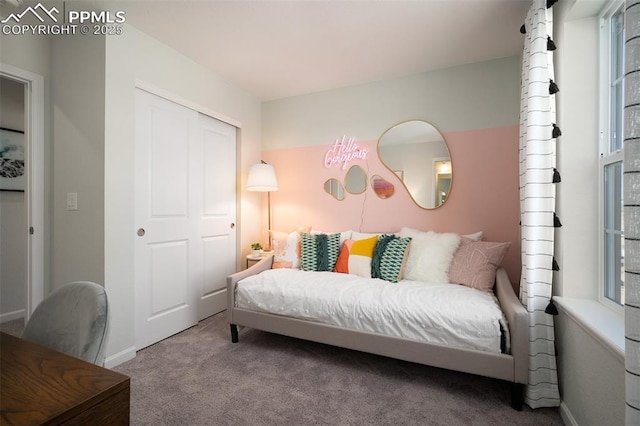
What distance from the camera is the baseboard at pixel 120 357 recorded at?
79.6 inches

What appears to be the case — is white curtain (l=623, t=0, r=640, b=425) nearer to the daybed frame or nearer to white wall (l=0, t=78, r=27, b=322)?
the daybed frame

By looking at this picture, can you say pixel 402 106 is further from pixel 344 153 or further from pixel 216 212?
pixel 216 212

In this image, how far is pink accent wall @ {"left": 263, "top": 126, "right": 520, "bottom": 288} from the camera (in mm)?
2600

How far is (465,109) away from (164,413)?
3.26 m

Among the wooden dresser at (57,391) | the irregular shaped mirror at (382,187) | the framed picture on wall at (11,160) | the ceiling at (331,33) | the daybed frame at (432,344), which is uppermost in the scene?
the ceiling at (331,33)

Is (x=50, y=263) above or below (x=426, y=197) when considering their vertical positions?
below

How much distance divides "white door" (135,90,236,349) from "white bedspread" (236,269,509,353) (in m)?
0.65

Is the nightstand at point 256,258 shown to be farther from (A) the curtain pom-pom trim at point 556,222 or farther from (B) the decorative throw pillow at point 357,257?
(A) the curtain pom-pom trim at point 556,222

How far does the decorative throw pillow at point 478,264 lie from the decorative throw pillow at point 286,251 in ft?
4.57

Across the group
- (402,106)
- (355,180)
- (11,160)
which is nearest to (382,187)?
(355,180)

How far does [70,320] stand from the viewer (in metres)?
0.98

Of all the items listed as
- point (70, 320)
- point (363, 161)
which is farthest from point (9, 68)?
point (363, 161)

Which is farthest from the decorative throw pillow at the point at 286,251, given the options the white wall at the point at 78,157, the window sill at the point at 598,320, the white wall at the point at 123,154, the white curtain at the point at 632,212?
the white curtain at the point at 632,212

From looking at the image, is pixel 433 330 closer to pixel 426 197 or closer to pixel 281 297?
Result: pixel 281 297
